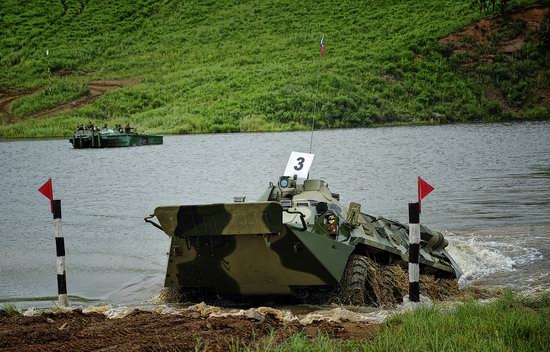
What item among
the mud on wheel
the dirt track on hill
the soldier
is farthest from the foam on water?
the dirt track on hill

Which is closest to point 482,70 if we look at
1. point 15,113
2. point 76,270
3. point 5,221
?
point 15,113

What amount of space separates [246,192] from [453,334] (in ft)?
62.4

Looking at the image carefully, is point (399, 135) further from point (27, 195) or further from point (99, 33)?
point (99, 33)

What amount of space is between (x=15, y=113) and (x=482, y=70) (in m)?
32.4

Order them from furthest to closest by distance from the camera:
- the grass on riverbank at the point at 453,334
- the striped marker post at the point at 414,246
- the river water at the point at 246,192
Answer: the river water at the point at 246,192
the striped marker post at the point at 414,246
the grass on riverbank at the point at 453,334

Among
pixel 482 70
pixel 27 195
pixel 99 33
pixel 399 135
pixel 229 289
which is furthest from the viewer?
pixel 99 33

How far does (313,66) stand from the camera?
2672 inches

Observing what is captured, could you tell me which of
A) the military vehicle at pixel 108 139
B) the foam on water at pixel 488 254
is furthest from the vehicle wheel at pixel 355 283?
the military vehicle at pixel 108 139

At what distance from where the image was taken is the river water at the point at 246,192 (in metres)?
15.8

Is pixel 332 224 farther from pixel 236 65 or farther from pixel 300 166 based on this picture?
pixel 236 65

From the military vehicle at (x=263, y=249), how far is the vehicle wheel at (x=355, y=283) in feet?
0.04

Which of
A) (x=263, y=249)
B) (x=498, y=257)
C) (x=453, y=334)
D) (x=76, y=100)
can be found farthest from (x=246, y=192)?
(x=76, y=100)

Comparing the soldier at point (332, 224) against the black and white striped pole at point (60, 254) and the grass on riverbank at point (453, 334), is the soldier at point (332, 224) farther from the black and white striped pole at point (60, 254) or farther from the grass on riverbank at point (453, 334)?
the black and white striped pole at point (60, 254)

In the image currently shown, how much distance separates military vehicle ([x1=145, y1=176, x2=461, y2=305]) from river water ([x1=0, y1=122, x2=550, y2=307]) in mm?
1926
